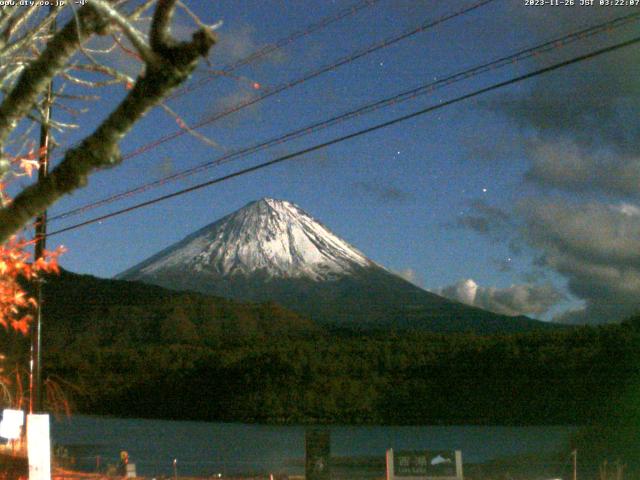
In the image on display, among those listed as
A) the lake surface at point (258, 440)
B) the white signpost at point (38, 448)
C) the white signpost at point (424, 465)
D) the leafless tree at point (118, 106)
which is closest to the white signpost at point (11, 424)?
the white signpost at point (38, 448)

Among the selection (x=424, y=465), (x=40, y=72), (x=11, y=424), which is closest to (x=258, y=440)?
(x=11, y=424)

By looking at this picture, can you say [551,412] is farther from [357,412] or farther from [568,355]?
[357,412]

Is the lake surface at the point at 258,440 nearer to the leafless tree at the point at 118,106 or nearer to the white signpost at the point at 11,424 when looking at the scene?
the white signpost at the point at 11,424

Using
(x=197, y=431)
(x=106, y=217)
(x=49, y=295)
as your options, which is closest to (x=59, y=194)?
(x=106, y=217)

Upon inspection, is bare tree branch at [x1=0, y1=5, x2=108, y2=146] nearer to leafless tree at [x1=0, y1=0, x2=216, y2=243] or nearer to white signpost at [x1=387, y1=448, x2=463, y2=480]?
leafless tree at [x1=0, y1=0, x2=216, y2=243]

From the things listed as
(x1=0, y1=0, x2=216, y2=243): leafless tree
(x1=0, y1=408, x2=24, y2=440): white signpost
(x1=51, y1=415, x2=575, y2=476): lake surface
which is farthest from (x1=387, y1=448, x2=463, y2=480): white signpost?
(x1=51, y1=415, x2=575, y2=476): lake surface

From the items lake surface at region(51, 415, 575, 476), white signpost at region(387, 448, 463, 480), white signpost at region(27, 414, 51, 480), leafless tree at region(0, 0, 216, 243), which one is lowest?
lake surface at region(51, 415, 575, 476)
